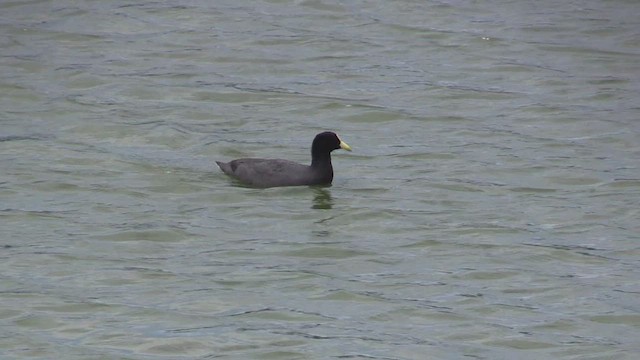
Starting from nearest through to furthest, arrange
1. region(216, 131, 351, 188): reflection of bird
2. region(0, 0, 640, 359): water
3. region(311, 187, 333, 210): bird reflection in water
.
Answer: region(0, 0, 640, 359): water → region(311, 187, 333, 210): bird reflection in water → region(216, 131, 351, 188): reflection of bird

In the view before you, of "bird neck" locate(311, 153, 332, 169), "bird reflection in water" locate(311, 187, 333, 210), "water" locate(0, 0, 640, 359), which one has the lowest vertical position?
"bird reflection in water" locate(311, 187, 333, 210)

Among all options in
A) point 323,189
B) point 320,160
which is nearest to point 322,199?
point 323,189

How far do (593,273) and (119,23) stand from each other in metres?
12.4

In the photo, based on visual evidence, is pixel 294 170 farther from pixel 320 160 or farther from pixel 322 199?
pixel 322 199

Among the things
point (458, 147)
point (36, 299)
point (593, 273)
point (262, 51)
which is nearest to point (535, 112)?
point (458, 147)

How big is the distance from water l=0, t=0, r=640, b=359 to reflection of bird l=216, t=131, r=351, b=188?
21 centimetres

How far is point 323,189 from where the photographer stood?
54.0 feet

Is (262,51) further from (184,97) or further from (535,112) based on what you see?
(535,112)

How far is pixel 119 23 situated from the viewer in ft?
79.8

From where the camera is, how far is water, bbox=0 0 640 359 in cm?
1217

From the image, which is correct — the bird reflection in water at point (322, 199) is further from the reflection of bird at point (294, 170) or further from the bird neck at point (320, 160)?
the bird neck at point (320, 160)

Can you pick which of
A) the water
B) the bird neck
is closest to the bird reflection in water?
the water

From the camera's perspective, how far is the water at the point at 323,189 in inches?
479

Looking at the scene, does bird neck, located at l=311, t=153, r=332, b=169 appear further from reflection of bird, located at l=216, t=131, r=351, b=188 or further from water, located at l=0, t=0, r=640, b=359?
water, located at l=0, t=0, r=640, b=359
